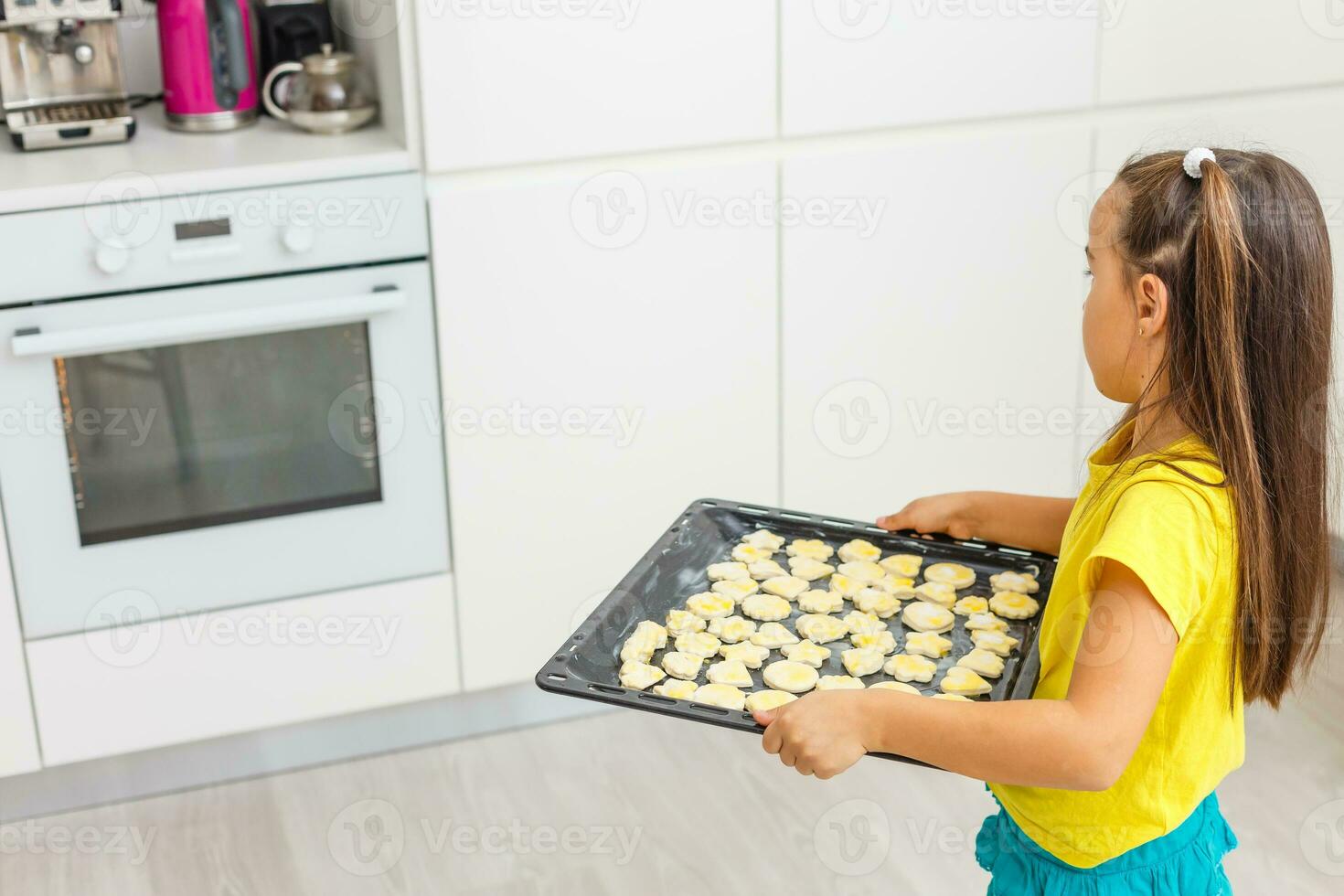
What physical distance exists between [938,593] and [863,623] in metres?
0.09

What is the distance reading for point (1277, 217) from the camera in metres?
1.07

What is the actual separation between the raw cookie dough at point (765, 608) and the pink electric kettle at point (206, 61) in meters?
1.21

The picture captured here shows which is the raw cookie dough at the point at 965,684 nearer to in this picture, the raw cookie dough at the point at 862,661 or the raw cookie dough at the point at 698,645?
the raw cookie dough at the point at 862,661

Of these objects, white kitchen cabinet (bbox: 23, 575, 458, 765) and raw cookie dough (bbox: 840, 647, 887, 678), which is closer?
raw cookie dough (bbox: 840, 647, 887, 678)

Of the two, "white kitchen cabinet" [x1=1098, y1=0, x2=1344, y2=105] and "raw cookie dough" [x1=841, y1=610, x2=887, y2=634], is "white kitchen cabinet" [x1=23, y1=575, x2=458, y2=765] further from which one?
"white kitchen cabinet" [x1=1098, y1=0, x2=1344, y2=105]

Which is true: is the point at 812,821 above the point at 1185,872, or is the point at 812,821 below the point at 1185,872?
below

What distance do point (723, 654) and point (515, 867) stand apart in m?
0.84

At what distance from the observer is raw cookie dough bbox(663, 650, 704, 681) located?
1258 mm

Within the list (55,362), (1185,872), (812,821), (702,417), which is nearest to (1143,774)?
(1185,872)

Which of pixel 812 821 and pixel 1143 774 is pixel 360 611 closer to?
pixel 812 821

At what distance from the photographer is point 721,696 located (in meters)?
1.23

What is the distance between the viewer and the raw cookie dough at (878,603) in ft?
4.50

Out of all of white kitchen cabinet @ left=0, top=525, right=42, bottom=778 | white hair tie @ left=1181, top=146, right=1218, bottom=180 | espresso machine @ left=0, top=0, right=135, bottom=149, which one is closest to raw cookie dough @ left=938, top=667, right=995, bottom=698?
white hair tie @ left=1181, top=146, right=1218, bottom=180

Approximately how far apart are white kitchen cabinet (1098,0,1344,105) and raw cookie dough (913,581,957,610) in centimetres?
112
